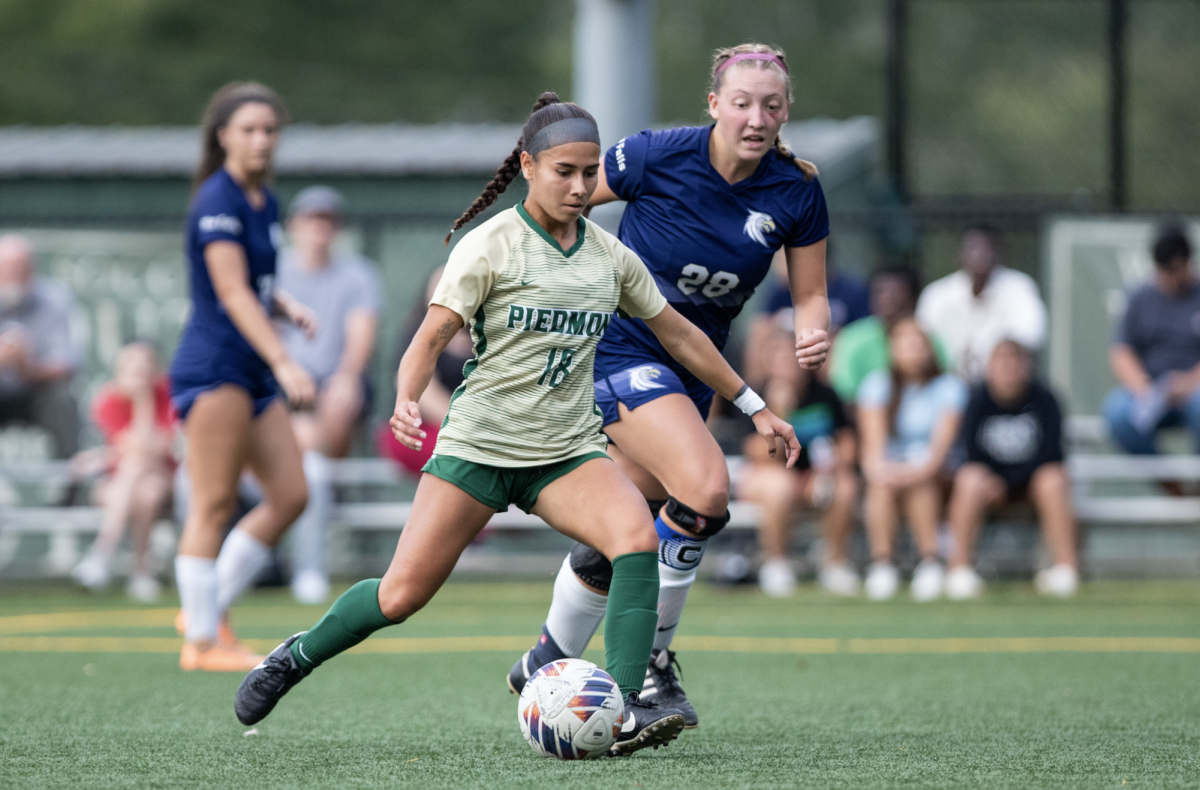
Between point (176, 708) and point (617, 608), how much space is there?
190 cm

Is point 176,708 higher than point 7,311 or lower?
lower

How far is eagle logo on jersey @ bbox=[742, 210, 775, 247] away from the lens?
5152 mm

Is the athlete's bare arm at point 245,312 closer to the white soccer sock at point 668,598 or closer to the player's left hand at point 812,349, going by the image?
the white soccer sock at point 668,598

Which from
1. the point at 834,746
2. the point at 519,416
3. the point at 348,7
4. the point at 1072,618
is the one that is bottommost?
the point at 1072,618

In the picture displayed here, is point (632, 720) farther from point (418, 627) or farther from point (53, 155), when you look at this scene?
point (53, 155)

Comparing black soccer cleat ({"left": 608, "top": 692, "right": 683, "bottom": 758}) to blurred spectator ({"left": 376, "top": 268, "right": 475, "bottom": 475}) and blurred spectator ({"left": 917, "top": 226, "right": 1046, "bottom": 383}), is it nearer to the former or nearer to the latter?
blurred spectator ({"left": 376, "top": 268, "right": 475, "bottom": 475})

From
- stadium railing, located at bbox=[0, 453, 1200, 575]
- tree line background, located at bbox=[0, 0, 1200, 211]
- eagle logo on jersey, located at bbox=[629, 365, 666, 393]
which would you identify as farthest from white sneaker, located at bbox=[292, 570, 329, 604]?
tree line background, located at bbox=[0, 0, 1200, 211]

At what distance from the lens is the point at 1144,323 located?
425 inches

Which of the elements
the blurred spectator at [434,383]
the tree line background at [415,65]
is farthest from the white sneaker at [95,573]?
the tree line background at [415,65]

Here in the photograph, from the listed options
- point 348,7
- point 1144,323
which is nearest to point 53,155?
point 1144,323

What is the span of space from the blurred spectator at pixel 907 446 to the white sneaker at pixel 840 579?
0.13 metres

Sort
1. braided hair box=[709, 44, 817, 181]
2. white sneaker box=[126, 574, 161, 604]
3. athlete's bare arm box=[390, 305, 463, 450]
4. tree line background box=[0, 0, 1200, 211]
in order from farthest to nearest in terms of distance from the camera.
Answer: tree line background box=[0, 0, 1200, 211] → white sneaker box=[126, 574, 161, 604] → braided hair box=[709, 44, 817, 181] → athlete's bare arm box=[390, 305, 463, 450]

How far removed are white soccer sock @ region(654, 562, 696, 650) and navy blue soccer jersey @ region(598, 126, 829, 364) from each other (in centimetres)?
71

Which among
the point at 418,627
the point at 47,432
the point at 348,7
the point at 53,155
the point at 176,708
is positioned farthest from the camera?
the point at 348,7
